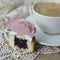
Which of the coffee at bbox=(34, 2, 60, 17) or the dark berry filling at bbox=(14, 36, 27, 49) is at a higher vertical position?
the coffee at bbox=(34, 2, 60, 17)

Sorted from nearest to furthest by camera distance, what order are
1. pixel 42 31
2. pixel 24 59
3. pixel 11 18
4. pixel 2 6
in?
1. pixel 24 59
2. pixel 42 31
3. pixel 11 18
4. pixel 2 6

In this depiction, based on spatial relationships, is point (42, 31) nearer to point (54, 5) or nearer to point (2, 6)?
point (54, 5)

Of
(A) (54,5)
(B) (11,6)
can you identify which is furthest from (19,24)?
(B) (11,6)

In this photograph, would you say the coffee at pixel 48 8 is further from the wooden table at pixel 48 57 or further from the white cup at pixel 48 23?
the wooden table at pixel 48 57

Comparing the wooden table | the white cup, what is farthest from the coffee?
the wooden table

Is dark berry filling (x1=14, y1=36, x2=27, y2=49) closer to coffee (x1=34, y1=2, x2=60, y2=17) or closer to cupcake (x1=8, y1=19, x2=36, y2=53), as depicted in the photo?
cupcake (x1=8, y1=19, x2=36, y2=53)

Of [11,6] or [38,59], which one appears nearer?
[38,59]
